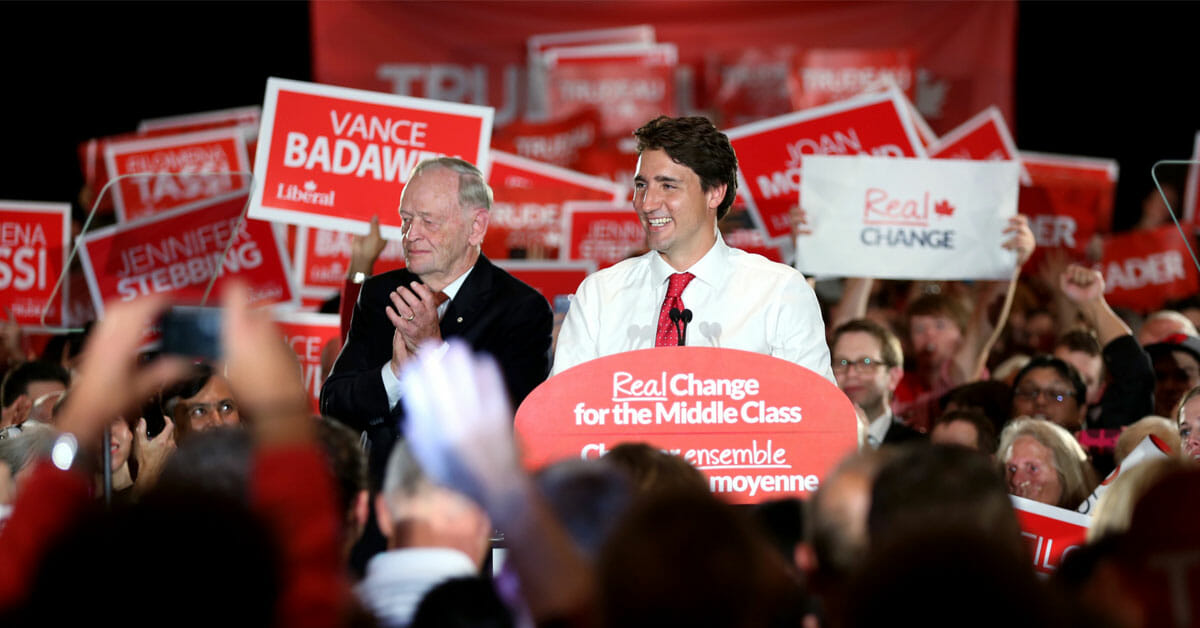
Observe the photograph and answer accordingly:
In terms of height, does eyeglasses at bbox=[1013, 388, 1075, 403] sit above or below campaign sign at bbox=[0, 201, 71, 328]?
below

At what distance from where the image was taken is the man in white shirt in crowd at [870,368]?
551 cm

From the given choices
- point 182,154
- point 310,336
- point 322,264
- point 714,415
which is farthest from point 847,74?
point 714,415

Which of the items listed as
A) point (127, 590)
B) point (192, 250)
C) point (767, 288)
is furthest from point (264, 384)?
point (192, 250)

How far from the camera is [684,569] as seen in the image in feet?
6.61

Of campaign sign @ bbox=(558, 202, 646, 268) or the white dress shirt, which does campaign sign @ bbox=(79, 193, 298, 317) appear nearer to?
campaign sign @ bbox=(558, 202, 646, 268)

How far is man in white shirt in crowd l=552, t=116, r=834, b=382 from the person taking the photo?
3791 mm

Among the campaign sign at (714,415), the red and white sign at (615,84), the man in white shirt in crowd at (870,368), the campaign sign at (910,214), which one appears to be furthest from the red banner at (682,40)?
the campaign sign at (714,415)

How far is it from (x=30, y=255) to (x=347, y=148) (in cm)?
226

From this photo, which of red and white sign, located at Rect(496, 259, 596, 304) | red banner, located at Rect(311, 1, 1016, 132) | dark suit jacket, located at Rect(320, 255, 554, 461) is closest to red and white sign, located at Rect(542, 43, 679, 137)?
red banner, located at Rect(311, 1, 1016, 132)

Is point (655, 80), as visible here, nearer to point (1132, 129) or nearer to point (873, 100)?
point (1132, 129)

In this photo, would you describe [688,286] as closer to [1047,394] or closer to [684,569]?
[684,569]

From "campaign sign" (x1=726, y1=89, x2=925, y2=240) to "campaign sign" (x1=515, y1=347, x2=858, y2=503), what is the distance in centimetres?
359

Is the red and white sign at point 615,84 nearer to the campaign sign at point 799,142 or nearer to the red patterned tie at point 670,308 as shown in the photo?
the campaign sign at point 799,142

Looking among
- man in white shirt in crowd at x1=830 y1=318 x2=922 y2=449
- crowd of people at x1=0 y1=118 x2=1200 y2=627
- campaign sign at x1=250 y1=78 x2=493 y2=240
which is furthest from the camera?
campaign sign at x1=250 y1=78 x2=493 y2=240
